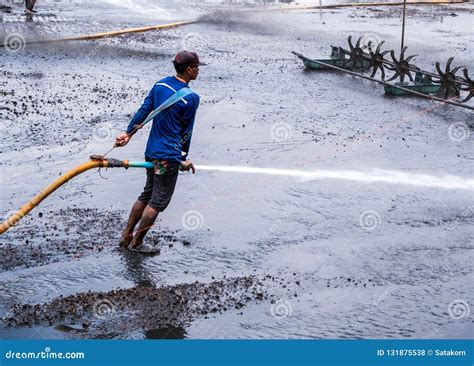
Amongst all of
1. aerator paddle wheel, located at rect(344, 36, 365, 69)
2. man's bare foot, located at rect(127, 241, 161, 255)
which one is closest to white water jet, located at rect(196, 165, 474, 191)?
man's bare foot, located at rect(127, 241, 161, 255)

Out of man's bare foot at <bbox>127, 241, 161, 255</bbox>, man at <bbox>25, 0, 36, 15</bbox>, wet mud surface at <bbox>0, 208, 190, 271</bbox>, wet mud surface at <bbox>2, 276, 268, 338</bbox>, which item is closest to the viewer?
wet mud surface at <bbox>2, 276, 268, 338</bbox>

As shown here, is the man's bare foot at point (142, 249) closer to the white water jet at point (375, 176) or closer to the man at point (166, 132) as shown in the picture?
the man at point (166, 132)

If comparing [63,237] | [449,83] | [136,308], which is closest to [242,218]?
[63,237]

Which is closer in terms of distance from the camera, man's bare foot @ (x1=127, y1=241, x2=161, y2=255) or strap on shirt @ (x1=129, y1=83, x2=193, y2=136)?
strap on shirt @ (x1=129, y1=83, x2=193, y2=136)

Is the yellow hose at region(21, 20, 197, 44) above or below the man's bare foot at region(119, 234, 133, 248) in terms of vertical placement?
above

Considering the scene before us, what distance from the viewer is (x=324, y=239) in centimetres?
809

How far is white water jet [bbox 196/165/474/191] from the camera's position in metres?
9.82

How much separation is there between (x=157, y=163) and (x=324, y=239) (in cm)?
188

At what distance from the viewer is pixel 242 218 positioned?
862 centimetres

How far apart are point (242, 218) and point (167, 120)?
5.74 ft

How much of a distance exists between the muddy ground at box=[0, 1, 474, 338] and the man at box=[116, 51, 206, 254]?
517mm

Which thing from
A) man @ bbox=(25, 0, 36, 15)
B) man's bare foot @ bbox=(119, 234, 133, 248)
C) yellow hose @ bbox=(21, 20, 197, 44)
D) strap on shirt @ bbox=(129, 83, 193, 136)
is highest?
man @ bbox=(25, 0, 36, 15)

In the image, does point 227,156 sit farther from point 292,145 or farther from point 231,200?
point 231,200

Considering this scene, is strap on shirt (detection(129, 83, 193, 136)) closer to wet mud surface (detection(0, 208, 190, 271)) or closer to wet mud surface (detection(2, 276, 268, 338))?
wet mud surface (detection(0, 208, 190, 271))
